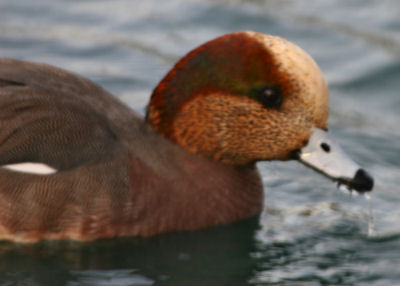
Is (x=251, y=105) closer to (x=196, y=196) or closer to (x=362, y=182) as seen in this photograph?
(x=196, y=196)

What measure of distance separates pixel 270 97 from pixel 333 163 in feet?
1.59

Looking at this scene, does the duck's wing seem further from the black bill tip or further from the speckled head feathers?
the black bill tip

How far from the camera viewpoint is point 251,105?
16.0 feet

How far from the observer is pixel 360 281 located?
4762mm

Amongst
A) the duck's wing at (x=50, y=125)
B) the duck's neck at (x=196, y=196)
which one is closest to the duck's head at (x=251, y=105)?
the duck's neck at (x=196, y=196)

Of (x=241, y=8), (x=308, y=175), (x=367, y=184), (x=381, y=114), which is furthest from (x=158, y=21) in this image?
(x=367, y=184)

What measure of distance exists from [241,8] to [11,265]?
4832 millimetres

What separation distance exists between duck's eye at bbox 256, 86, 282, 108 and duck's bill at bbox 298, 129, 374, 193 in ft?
0.85

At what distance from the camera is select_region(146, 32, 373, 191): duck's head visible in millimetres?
4758

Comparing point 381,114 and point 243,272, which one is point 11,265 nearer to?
point 243,272

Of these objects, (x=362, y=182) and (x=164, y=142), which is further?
(x=164, y=142)

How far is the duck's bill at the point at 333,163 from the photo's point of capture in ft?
15.6

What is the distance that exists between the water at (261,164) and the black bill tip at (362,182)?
18.2 inches

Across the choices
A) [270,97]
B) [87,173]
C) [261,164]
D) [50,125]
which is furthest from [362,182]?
[50,125]
